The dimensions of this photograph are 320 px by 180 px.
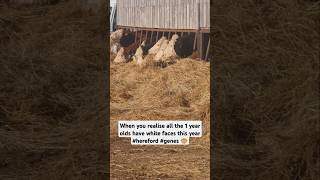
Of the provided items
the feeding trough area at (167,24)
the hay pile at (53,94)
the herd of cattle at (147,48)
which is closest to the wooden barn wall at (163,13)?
the feeding trough area at (167,24)

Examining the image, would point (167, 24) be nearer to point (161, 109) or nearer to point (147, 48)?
point (147, 48)

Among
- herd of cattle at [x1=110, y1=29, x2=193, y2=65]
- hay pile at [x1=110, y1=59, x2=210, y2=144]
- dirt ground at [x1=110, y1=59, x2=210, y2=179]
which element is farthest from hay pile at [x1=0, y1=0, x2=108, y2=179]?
herd of cattle at [x1=110, y1=29, x2=193, y2=65]

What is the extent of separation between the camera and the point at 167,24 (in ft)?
29.3

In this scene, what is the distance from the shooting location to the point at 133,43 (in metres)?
9.56

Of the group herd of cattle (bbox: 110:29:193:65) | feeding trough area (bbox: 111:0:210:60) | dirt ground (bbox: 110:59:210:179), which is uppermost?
feeding trough area (bbox: 111:0:210:60)

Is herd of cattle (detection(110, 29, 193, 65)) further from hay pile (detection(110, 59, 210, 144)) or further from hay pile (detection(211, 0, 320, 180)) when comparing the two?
hay pile (detection(211, 0, 320, 180))

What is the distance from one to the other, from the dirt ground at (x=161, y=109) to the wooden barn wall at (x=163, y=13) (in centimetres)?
68

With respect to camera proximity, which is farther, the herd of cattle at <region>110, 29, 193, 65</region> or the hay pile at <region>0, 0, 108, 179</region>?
the herd of cattle at <region>110, 29, 193, 65</region>

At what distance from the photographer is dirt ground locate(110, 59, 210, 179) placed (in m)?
5.83

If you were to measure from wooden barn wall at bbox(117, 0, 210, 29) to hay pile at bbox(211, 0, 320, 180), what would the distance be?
1.01 meters

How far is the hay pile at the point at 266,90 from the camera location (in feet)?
17.1

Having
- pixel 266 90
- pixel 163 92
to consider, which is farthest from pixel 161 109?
pixel 266 90

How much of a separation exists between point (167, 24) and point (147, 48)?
544mm

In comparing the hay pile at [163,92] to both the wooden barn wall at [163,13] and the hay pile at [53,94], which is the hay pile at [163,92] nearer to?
the hay pile at [53,94]
